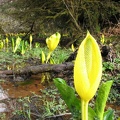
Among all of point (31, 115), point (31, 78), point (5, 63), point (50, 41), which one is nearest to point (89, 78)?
point (31, 115)

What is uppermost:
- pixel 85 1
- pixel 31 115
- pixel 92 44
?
pixel 85 1

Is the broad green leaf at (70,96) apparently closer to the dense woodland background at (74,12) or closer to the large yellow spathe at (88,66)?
the large yellow spathe at (88,66)

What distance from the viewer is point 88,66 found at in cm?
93

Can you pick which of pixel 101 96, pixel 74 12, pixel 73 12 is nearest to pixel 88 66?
pixel 101 96

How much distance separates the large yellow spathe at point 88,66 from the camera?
0.91m

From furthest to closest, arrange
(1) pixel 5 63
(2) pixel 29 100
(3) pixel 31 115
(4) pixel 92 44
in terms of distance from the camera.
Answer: (1) pixel 5 63 → (2) pixel 29 100 → (3) pixel 31 115 → (4) pixel 92 44

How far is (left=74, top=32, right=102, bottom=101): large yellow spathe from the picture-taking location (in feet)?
2.99

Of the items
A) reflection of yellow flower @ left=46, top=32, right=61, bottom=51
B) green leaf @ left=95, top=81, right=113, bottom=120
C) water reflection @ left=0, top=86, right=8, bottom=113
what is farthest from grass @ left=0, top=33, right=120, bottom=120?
green leaf @ left=95, top=81, right=113, bottom=120

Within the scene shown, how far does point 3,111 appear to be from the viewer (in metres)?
2.31

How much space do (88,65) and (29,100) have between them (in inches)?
67.1

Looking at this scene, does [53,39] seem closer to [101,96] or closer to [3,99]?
[3,99]

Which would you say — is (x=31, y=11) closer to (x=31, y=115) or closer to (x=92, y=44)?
(x=31, y=115)

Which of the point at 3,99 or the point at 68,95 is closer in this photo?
the point at 68,95

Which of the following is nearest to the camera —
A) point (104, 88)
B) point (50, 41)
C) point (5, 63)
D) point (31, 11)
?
point (104, 88)
